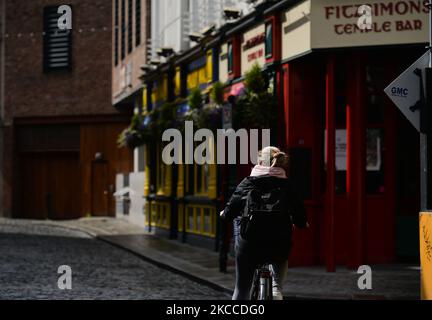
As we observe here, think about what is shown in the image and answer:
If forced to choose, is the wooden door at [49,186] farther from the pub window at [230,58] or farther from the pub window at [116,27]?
the pub window at [230,58]

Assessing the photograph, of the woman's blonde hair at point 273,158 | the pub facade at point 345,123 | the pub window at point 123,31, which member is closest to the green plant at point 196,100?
the pub facade at point 345,123

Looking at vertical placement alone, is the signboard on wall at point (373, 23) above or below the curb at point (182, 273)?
above

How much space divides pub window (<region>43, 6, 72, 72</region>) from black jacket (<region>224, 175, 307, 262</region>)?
24.3 m

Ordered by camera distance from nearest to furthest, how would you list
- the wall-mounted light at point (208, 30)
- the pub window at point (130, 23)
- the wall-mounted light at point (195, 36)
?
the wall-mounted light at point (208, 30) < the wall-mounted light at point (195, 36) < the pub window at point (130, 23)

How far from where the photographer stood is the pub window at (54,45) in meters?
30.9

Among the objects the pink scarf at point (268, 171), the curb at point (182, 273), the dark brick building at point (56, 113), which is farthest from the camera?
the dark brick building at point (56, 113)

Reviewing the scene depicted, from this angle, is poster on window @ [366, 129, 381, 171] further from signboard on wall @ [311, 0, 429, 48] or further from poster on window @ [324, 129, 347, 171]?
signboard on wall @ [311, 0, 429, 48]

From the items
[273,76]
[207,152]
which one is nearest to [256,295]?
[273,76]

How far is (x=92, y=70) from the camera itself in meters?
30.6

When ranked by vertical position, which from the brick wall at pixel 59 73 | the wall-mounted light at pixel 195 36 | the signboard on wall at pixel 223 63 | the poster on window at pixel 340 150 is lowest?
the poster on window at pixel 340 150

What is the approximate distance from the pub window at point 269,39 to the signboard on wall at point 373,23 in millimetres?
1482

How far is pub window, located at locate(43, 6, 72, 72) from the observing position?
3088cm

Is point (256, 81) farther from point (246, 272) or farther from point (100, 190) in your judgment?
point (100, 190)

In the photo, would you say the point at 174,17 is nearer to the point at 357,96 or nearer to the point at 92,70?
the point at 357,96
